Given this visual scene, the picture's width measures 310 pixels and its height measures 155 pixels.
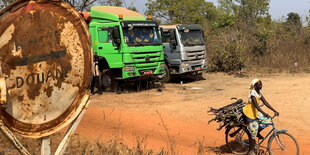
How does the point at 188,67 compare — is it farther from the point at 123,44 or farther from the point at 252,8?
the point at 252,8

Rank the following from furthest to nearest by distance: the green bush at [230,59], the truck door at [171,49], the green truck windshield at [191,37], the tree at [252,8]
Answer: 1. the tree at [252,8]
2. the green bush at [230,59]
3. the green truck windshield at [191,37]
4. the truck door at [171,49]

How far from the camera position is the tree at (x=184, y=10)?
42438 millimetres

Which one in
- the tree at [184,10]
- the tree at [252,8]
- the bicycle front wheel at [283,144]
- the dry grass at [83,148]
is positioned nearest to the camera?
the dry grass at [83,148]

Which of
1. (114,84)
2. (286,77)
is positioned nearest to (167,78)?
(114,84)

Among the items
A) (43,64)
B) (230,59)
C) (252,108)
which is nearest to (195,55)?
(230,59)

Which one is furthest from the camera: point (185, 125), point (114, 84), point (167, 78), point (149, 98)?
point (167, 78)

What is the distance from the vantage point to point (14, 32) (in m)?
2.35

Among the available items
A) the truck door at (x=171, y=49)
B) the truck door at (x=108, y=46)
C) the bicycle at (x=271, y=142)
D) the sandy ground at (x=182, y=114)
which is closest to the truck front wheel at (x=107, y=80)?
the sandy ground at (x=182, y=114)

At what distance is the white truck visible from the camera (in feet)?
50.2

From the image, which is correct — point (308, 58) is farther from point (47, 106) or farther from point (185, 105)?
point (47, 106)

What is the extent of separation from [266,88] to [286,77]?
3575 mm

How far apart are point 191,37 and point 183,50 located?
3.36ft

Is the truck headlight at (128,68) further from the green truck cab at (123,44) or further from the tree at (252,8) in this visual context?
the tree at (252,8)

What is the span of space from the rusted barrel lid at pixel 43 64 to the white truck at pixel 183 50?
12.4 meters
